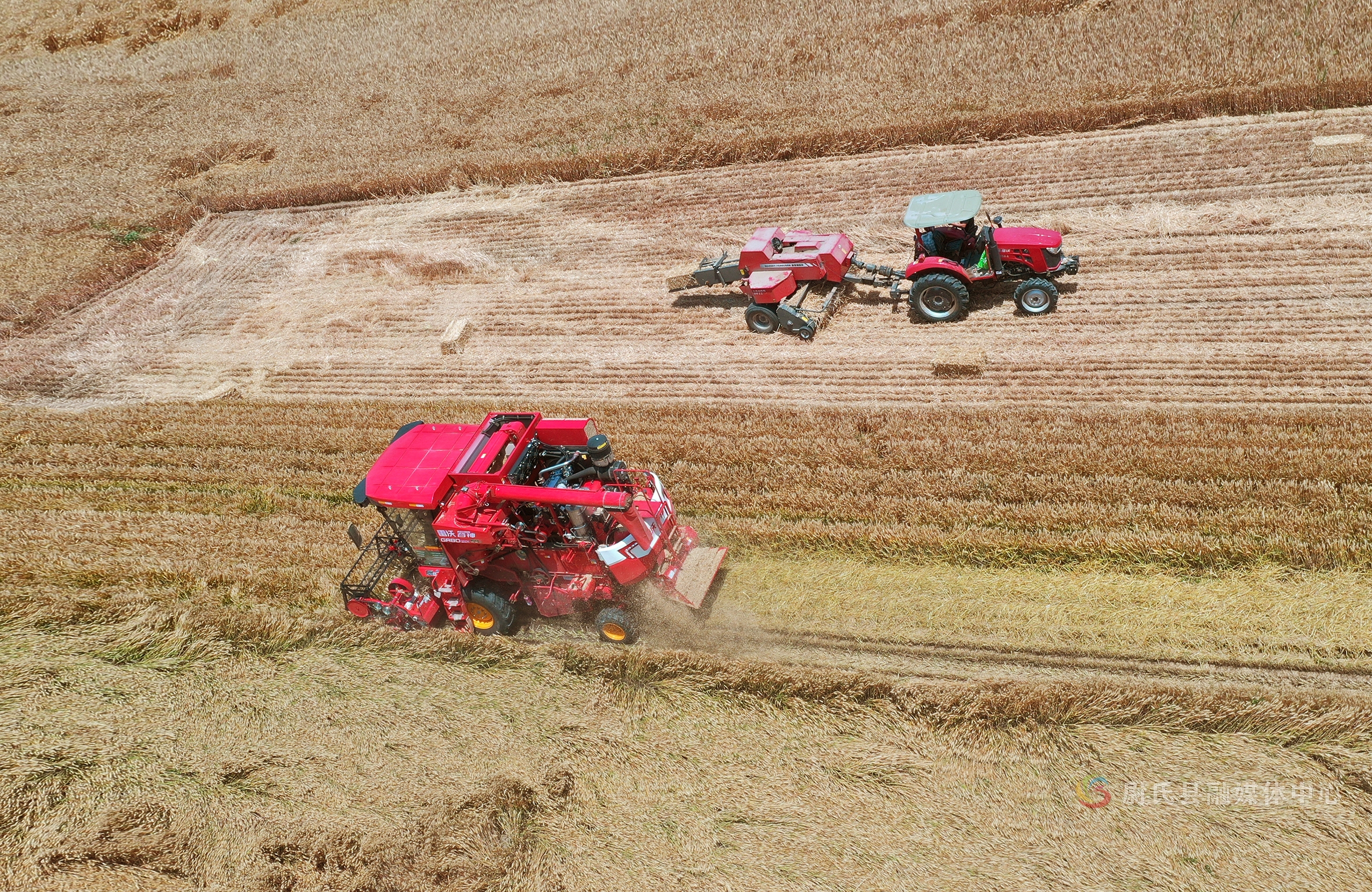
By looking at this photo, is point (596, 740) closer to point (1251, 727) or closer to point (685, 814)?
point (685, 814)

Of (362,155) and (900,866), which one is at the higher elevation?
(362,155)

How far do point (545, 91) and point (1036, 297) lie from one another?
1632cm

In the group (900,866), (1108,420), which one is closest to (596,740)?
(900,866)

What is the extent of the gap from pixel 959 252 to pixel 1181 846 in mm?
9167

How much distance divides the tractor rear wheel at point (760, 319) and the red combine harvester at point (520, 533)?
5.59 metres

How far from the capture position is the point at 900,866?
22.9 ft

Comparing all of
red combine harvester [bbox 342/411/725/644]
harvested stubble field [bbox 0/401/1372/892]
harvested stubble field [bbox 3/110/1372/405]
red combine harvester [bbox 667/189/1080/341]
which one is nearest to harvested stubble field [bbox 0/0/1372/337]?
harvested stubble field [bbox 3/110/1372/405]

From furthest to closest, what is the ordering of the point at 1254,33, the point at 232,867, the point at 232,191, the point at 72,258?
the point at 232,191
the point at 72,258
the point at 1254,33
the point at 232,867

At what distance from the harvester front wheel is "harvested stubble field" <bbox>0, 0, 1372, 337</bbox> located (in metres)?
13.6

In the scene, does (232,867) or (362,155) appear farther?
(362,155)

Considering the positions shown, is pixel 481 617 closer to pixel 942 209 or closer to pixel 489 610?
pixel 489 610

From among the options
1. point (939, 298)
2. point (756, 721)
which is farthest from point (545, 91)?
point (756, 721)

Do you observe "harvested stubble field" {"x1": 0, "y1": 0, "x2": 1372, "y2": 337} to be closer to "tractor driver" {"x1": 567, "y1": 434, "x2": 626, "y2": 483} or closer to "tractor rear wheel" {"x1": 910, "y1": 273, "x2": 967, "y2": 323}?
"tractor rear wheel" {"x1": 910, "y1": 273, "x2": 967, "y2": 323}

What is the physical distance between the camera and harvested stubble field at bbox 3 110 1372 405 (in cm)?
1270
